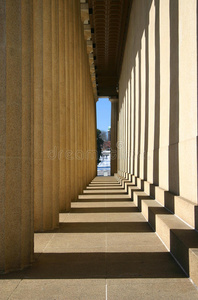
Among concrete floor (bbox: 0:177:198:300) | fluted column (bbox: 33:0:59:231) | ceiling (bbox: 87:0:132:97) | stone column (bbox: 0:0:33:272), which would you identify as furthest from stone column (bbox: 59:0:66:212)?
ceiling (bbox: 87:0:132:97)

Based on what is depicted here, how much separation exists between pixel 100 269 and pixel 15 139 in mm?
2583

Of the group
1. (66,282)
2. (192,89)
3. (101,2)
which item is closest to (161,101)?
(192,89)

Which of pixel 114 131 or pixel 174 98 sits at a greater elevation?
pixel 114 131

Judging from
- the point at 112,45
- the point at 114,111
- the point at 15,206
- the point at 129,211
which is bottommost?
the point at 129,211

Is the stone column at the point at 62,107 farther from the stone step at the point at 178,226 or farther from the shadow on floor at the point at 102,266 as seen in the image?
the shadow on floor at the point at 102,266

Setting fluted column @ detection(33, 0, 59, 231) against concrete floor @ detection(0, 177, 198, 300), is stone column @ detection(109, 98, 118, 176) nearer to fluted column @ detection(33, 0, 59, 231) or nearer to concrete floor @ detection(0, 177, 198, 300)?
fluted column @ detection(33, 0, 59, 231)

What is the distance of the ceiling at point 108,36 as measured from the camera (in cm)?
3338

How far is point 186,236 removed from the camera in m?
6.54

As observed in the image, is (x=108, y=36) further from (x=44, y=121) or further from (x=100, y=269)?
(x=100, y=269)

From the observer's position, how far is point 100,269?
6207 mm

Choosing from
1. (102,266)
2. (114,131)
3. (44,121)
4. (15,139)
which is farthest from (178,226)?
(114,131)

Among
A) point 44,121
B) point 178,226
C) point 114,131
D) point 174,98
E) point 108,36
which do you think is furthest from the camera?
point 114,131

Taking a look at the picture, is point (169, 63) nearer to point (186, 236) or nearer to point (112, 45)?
point (186, 236)

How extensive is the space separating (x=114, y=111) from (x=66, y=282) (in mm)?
61170
